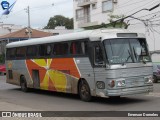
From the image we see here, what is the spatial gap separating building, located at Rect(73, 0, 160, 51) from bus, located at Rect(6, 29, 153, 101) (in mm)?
25926

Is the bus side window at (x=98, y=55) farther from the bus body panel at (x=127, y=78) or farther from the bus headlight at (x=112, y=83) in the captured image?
the bus headlight at (x=112, y=83)

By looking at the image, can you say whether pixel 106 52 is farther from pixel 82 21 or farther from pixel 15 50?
pixel 82 21

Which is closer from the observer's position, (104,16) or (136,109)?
(136,109)

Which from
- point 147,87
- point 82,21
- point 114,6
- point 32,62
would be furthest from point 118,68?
point 82,21

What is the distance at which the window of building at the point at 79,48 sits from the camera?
52.0 feet

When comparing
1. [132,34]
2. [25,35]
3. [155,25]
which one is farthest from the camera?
[25,35]

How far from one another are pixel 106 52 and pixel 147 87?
2.20 meters

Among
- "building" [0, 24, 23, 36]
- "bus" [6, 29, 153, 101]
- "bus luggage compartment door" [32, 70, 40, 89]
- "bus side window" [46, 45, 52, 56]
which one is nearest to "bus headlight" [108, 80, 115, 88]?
"bus" [6, 29, 153, 101]

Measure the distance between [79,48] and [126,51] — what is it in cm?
233

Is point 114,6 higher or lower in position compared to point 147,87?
higher

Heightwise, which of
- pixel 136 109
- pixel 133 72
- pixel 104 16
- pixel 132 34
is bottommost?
pixel 136 109

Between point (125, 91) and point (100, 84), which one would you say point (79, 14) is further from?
point (125, 91)

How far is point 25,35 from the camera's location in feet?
246

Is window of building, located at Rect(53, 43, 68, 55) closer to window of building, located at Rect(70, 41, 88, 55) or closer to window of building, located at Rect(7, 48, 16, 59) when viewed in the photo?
window of building, located at Rect(70, 41, 88, 55)
